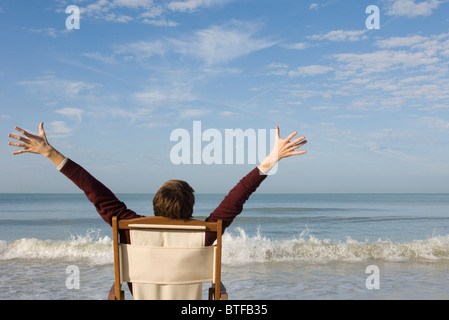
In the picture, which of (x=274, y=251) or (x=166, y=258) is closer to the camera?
(x=166, y=258)

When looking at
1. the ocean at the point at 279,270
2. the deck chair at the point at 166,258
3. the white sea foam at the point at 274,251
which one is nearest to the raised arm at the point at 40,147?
the deck chair at the point at 166,258

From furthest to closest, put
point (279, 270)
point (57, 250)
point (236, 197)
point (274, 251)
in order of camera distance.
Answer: point (57, 250)
point (274, 251)
point (279, 270)
point (236, 197)

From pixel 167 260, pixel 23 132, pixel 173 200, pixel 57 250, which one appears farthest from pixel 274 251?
pixel 23 132

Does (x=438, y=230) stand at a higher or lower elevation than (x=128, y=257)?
lower

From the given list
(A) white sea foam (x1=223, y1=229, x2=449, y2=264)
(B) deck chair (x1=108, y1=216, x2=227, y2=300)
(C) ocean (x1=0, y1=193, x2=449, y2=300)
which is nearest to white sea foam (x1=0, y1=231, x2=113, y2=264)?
(C) ocean (x1=0, y1=193, x2=449, y2=300)

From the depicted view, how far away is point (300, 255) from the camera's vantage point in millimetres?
8289

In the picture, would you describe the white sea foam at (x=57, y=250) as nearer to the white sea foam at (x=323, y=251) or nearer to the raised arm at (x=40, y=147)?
the white sea foam at (x=323, y=251)

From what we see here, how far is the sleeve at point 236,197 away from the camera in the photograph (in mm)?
2207

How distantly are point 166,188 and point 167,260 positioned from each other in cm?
39

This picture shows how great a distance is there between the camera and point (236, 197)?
2.21m

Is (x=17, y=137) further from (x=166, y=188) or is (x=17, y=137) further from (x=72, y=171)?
(x=166, y=188)
